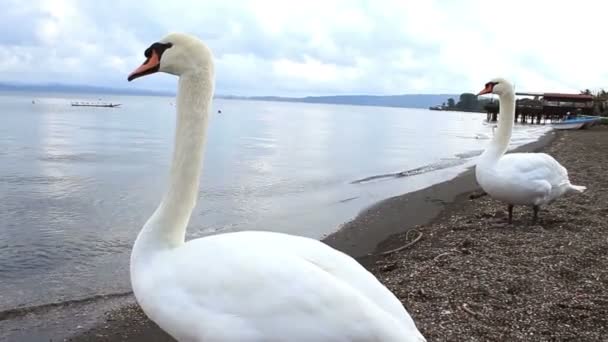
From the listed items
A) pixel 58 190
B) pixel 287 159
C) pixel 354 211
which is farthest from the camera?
pixel 287 159

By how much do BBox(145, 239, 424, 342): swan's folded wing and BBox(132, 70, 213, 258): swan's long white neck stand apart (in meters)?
0.56

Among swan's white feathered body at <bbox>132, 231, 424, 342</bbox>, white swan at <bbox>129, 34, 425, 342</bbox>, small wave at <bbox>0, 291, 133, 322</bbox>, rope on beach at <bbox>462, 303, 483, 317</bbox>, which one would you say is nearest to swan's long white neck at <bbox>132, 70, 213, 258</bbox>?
white swan at <bbox>129, 34, 425, 342</bbox>

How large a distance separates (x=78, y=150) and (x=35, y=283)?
19.6 m

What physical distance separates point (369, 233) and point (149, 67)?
6974mm

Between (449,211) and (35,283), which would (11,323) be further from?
(449,211)

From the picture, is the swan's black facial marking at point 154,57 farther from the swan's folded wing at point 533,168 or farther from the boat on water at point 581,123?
the boat on water at point 581,123

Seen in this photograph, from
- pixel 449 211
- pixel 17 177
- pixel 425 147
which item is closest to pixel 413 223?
pixel 449 211

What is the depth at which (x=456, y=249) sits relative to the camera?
284 inches

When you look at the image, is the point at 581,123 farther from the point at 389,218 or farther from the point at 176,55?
the point at 176,55

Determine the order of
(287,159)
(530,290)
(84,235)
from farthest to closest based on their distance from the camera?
(287,159), (84,235), (530,290)

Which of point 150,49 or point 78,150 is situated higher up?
point 150,49

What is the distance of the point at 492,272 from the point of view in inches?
235

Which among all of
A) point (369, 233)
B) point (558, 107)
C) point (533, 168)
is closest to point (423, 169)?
point (369, 233)

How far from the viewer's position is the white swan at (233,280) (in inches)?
109
